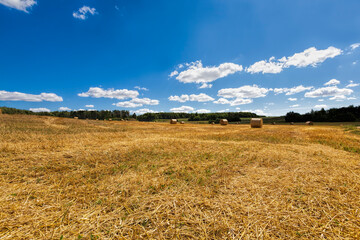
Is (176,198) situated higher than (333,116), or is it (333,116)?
(333,116)

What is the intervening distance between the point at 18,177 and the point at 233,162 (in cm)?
720

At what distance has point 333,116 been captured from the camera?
60.6m

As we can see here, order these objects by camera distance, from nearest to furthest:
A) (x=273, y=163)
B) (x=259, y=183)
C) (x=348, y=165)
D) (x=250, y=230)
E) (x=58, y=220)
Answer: (x=250, y=230) < (x=58, y=220) < (x=259, y=183) < (x=348, y=165) < (x=273, y=163)

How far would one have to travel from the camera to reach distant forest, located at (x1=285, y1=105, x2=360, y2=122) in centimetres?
5684

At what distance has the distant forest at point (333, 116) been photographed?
56844mm

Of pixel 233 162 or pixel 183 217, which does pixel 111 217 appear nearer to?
pixel 183 217

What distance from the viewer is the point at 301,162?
5.70 m

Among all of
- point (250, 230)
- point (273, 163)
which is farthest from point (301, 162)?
point (250, 230)

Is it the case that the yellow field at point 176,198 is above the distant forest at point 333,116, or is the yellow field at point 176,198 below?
below

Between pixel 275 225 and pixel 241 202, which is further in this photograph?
pixel 241 202

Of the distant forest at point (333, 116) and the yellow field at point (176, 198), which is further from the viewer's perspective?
the distant forest at point (333, 116)

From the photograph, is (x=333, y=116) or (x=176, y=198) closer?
(x=176, y=198)

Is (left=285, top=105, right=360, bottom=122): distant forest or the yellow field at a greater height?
(left=285, top=105, right=360, bottom=122): distant forest

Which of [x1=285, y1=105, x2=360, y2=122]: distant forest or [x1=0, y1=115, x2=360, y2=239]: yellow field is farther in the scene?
[x1=285, y1=105, x2=360, y2=122]: distant forest
